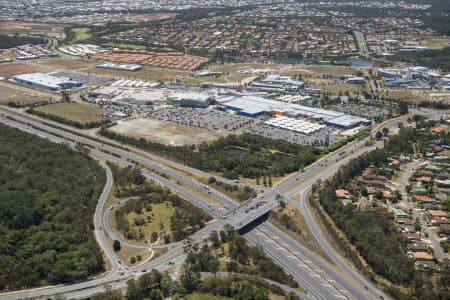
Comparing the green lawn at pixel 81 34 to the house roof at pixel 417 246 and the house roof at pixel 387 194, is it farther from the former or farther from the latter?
the house roof at pixel 417 246

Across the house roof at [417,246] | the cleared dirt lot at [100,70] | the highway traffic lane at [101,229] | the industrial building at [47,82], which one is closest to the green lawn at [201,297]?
the highway traffic lane at [101,229]

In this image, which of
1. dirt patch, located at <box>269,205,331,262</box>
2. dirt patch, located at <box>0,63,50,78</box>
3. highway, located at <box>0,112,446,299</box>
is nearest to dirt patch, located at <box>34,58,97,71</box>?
dirt patch, located at <box>0,63,50,78</box>

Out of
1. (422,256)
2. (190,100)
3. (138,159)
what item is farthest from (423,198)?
(190,100)

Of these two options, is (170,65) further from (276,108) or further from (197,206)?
(197,206)

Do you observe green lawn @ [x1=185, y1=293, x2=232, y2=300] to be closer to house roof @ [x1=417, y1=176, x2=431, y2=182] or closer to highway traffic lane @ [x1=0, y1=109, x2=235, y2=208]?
highway traffic lane @ [x1=0, y1=109, x2=235, y2=208]

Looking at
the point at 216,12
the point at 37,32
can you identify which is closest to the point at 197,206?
the point at 37,32

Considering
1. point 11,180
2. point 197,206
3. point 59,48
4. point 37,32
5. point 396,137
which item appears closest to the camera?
point 197,206
